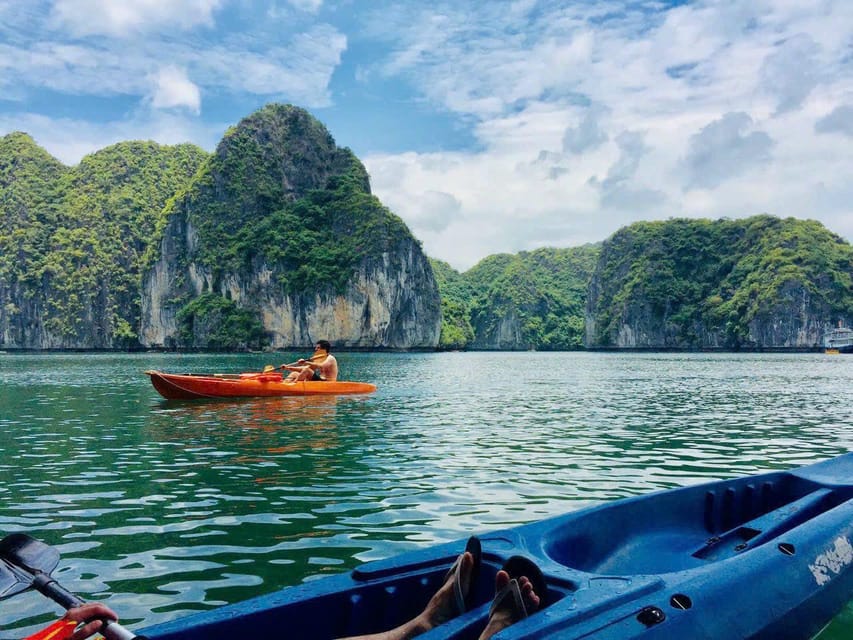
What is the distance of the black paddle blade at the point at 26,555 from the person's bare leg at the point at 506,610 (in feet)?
5.80

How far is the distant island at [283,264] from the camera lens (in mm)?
93000

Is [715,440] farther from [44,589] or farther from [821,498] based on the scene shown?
[44,589]

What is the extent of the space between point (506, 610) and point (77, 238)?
12586 centimetres

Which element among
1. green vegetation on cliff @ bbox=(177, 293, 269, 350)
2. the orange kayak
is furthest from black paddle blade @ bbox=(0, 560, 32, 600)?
green vegetation on cliff @ bbox=(177, 293, 269, 350)

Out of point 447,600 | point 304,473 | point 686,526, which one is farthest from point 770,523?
point 304,473

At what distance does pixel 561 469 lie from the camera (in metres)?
9.20

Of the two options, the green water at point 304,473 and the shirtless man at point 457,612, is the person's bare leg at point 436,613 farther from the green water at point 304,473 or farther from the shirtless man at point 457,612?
the green water at point 304,473

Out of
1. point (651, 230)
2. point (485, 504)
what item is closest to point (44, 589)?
point (485, 504)

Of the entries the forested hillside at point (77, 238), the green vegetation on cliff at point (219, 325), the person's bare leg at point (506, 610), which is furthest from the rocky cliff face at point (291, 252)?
the person's bare leg at point (506, 610)

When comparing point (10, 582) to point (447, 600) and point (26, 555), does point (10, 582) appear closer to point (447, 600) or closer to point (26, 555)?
point (26, 555)

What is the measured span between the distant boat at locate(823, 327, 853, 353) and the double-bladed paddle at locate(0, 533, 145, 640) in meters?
104

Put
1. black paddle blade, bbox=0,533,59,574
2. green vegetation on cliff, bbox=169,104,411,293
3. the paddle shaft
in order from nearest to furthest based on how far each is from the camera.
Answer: the paddle shaft < black paddle blade, bbox=0,533,59,574 < green vegetation on cliff, bbox=169,104,411,293

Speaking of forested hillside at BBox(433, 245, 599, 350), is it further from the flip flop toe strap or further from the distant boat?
the flip flop toe strap

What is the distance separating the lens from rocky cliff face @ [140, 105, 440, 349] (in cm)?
9206
